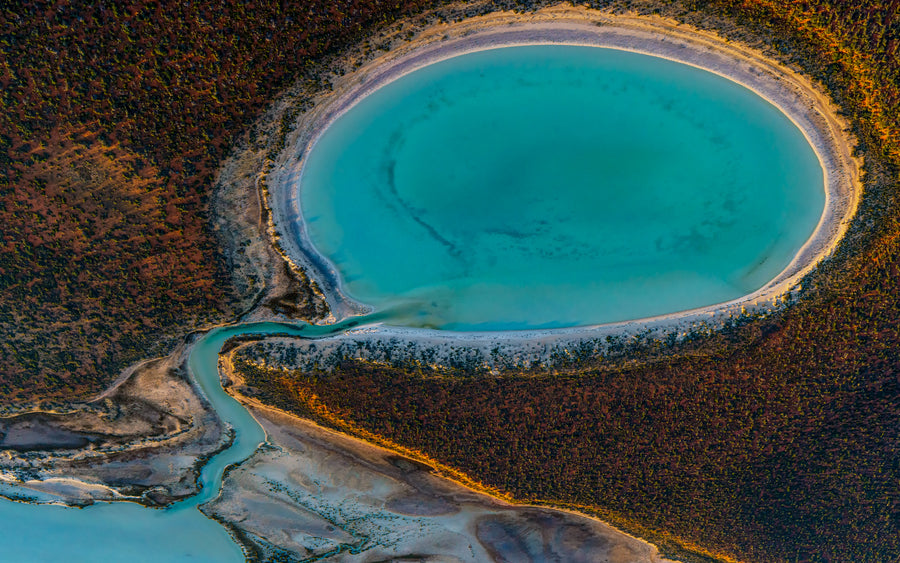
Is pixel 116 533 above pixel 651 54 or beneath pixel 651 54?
beneath

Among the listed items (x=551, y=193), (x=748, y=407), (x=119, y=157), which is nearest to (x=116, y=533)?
(x=119, y=157)

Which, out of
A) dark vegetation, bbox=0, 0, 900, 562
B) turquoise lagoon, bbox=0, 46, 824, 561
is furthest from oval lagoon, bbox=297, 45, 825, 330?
dark vegetation, bbox=0, 0, 900, 562

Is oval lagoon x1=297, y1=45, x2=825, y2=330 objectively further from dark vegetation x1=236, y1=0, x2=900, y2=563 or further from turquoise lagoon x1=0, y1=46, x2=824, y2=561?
dark vegetation x1=236, y1=0, x2=900, y2=563

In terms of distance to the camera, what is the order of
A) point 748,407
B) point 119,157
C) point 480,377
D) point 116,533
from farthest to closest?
point 116,533, point 480,377, point 748,407, point 119,157

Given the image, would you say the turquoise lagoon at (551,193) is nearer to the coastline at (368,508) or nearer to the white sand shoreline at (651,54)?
the white sand shoreline at (651,54)

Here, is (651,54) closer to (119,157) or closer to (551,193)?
(551,193)

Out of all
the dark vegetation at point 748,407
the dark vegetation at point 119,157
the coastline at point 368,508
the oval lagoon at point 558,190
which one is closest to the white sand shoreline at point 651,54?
the oval lagoon at point 558,190

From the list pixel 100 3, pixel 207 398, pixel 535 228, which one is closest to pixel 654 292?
pixel 535 228
